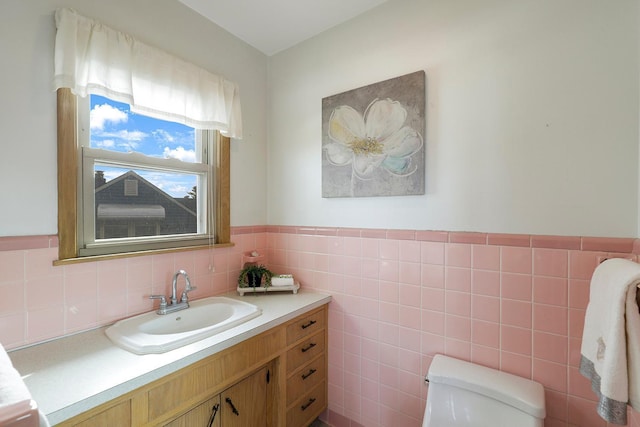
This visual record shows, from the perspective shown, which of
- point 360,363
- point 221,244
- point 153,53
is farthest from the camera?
point 221,244

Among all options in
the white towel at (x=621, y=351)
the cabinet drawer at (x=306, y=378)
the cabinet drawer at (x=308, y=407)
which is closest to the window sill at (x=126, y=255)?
the cabinet drawer at (x=306, y=378)

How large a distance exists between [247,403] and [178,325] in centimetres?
54

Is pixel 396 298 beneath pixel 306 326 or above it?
above

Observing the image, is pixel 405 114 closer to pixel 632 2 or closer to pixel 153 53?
pixel 632 2

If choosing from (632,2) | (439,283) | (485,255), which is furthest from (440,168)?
(632,2)

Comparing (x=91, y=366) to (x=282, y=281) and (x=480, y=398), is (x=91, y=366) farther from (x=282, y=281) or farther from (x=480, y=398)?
(x=480, y=398)

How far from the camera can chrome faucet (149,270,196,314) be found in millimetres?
1438

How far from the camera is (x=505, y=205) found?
49.8 inches

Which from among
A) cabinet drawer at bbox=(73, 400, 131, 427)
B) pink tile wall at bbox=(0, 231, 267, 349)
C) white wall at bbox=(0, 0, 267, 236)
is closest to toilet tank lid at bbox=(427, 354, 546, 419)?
cabinet drawer at bbox=(73, 400, 131, 427)

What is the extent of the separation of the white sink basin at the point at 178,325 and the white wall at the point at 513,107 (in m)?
0.82

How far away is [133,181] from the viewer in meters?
1.47

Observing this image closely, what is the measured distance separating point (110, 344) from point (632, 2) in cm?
246

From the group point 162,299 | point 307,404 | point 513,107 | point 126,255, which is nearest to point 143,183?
point 126,255

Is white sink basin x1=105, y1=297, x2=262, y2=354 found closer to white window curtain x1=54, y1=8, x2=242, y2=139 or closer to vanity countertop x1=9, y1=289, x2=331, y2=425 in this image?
A: vanity countertop x1=9, y1=289, x2=331, y2=425
